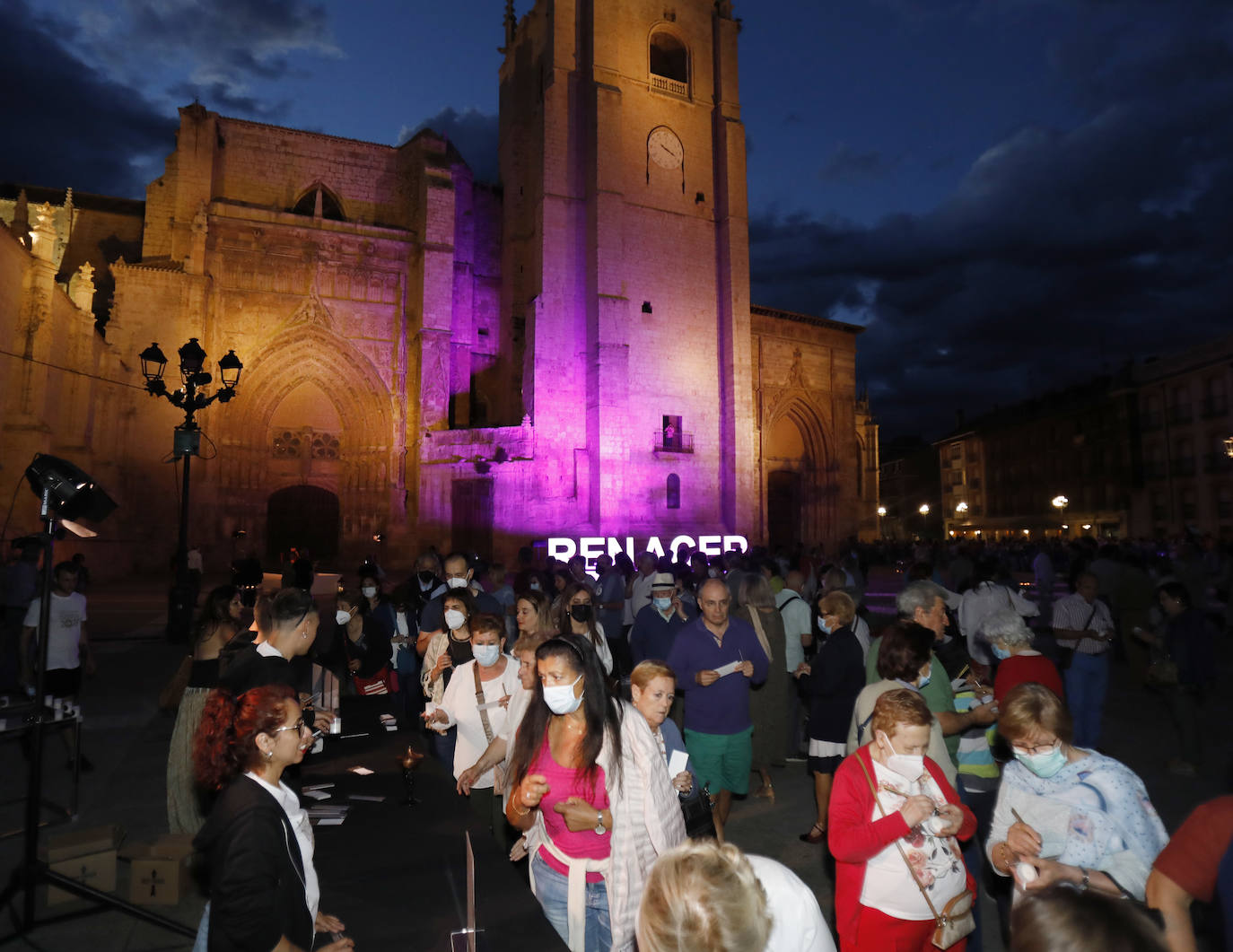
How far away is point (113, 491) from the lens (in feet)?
58.5

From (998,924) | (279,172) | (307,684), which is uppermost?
(279,172)

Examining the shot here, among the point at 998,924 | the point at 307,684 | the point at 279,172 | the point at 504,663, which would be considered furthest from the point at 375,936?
the point at 279,172

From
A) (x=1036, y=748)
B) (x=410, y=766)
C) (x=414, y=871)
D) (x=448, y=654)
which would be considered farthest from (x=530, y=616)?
(x=1036, y=748)

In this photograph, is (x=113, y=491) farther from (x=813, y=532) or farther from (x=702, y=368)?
(x=813, y=532)

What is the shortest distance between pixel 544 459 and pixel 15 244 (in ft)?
41.0

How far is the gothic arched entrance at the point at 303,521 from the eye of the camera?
68.3 feet

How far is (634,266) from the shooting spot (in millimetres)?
21219

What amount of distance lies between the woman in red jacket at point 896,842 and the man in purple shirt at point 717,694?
64.8 inches

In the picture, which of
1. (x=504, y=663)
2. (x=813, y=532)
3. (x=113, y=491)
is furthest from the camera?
(x=813, y=532)

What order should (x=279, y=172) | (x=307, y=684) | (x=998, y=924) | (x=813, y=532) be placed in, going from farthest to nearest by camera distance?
(x=813, y=532), (x=279, y=172), (x=307, y=684), (x=998, y=924)

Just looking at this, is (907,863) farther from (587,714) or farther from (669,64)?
(669,64)

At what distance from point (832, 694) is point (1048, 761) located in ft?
6.76

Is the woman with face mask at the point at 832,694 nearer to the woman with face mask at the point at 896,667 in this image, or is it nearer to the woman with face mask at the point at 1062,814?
the woman with face mask at the point at 896,667

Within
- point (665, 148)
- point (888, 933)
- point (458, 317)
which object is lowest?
point (888, 933)
